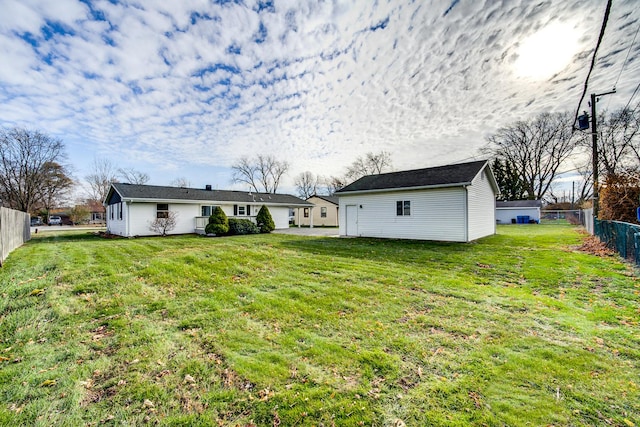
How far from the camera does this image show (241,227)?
1922cm

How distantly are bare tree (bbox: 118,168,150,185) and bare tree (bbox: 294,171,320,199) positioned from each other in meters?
26.1

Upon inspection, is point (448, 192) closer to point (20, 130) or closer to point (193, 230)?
point (193, 230)

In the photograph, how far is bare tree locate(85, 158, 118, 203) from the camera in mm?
41562

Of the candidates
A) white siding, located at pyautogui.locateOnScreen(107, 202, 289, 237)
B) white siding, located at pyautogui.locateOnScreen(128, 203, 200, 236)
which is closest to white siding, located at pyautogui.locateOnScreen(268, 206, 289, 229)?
white siding, located at pyautogui.locateOnScreen(107, 202, 289, 237)

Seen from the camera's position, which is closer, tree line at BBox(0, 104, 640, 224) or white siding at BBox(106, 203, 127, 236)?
white siding at BBox(106, 203, 127, 236)

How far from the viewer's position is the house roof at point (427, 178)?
13.5 metres

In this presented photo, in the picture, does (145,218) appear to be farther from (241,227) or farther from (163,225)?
(241,227)

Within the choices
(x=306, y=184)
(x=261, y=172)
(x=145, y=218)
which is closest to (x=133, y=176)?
(x=261, y=172)

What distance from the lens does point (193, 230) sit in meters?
20.2

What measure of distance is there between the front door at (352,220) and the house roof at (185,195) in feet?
29.0

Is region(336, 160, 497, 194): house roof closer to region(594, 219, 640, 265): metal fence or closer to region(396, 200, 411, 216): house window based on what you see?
region(396, 200, 411, 216): house window

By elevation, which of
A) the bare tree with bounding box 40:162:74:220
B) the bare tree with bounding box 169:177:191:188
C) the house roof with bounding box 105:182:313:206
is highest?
the bare tree with bounding box 169:177:191:188

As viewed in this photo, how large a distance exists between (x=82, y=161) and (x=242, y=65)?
4273 cm

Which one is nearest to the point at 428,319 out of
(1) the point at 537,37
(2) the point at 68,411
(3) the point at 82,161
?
(2) the point at 68,411
